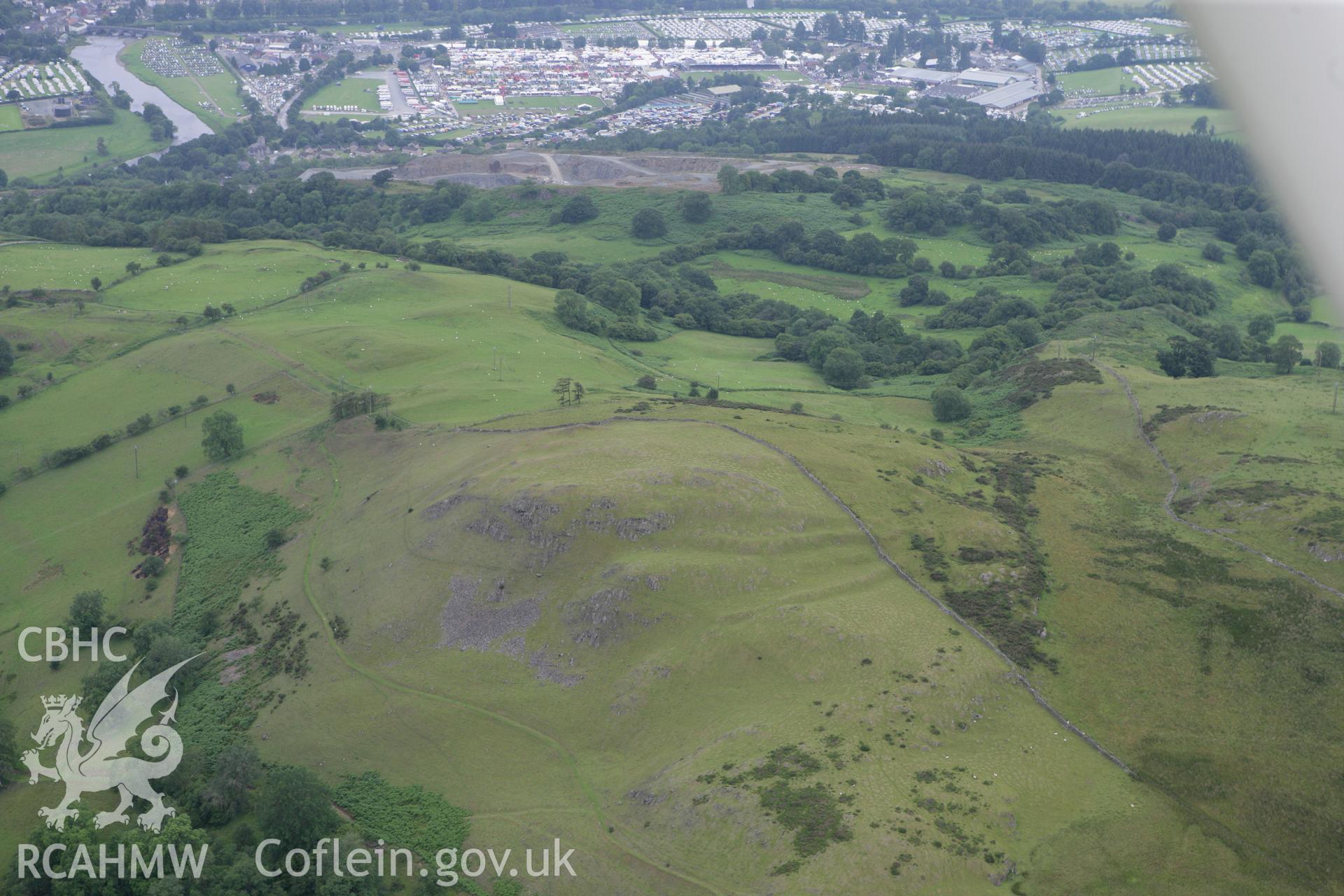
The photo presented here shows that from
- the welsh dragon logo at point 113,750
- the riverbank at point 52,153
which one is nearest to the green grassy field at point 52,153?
the riverbank at point 52,153

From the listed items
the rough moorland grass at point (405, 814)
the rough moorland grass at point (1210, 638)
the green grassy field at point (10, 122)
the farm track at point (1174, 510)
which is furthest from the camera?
the green grassy field at point (10, 122)

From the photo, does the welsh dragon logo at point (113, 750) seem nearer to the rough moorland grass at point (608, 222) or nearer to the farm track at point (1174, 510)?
the farm track at point (1174, 510)

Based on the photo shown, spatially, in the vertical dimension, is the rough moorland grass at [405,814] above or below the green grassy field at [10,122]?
below

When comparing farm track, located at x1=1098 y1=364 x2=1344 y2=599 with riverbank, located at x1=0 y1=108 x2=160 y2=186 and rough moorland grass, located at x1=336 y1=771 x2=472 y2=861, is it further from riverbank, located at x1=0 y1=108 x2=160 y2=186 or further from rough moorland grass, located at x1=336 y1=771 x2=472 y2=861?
riverbank, located at x1=0 y1=108 x2=160 y2=186

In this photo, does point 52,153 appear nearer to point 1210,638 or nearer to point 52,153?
point 52,153

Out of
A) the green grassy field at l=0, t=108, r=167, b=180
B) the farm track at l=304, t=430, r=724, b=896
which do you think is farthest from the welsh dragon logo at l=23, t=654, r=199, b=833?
the green grassy field at l=0, t=108, r=167, b=180

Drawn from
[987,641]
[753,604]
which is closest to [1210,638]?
[987,641]
